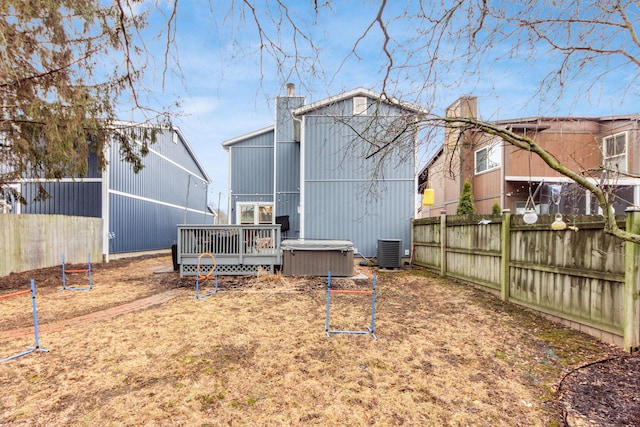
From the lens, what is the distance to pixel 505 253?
582 centimetres

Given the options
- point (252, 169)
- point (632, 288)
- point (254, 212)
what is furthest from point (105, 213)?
point (632, 288)

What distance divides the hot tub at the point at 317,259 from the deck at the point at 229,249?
302mm

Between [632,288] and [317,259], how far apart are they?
618 centimetres

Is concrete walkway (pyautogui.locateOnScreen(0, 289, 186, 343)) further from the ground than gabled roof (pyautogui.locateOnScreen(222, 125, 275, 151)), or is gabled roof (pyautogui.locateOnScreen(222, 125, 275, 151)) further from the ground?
gabled roof (pyautogui.locateOnScreen(222, 125, 275, 151))

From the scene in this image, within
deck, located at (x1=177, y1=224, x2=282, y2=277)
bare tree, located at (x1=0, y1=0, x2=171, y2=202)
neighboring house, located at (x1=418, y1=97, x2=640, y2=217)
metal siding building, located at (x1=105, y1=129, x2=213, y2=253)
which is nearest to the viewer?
bare tree, located at (x1=0, y1=0, x2=171, y2=202)

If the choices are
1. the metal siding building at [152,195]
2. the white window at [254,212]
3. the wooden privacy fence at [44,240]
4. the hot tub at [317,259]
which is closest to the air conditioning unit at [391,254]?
the hot tub at [317,259]

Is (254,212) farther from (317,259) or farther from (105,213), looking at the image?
(317,259)

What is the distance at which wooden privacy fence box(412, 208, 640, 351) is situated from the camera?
3590 mm

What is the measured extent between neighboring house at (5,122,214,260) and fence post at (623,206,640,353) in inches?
346

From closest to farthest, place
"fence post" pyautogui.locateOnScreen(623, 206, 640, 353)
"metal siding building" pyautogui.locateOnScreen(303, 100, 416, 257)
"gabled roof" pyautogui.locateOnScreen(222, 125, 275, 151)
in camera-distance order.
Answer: "fence post" pyautogui.locateOnScreen(623, 206, 640, 353) → "metal siding building" pyautogui.locateOnScreen(303, 100, 416, 257) → "gabled roof" pyautogui.locateOnScreen(222, 125, 275, 151)

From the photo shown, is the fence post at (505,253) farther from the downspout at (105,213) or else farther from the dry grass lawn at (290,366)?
the downspout at (105,213)

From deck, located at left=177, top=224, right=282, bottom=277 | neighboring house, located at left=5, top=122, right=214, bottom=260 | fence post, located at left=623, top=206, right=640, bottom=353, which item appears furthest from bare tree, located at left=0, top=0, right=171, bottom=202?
fence post, located at left=623, top=206, right=640, bottom=353

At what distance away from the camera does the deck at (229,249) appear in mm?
8266

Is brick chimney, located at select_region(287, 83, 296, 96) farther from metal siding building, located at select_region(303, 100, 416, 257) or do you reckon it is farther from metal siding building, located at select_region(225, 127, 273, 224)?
metal siding building, located at select_region(225, 127, 273, 224)
